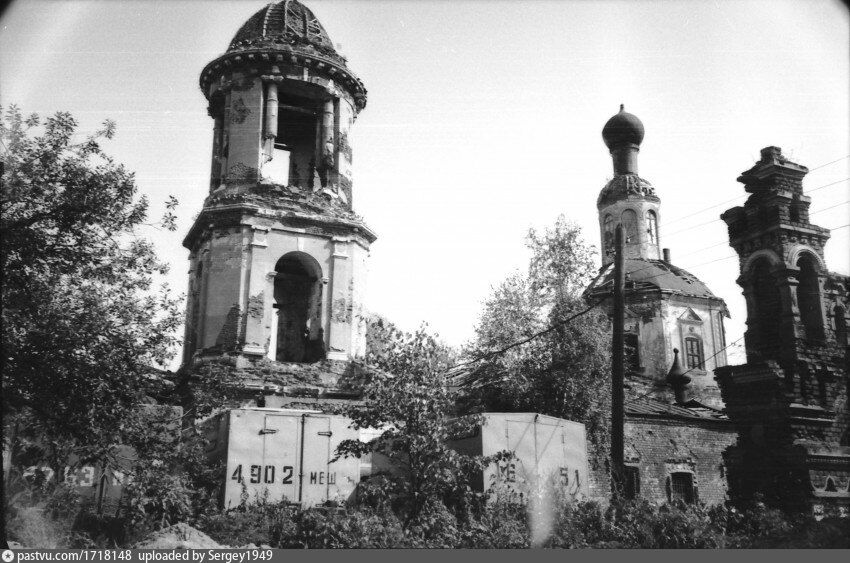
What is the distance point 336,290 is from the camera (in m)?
19.7

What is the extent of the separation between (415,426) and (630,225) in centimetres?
2991

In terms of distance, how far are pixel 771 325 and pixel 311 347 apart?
38.6 feet

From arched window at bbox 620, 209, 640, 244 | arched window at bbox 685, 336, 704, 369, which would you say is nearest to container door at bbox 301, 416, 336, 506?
arched window at bbox 685, 336, 704, 369

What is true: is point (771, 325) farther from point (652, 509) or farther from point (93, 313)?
point (93, 313)

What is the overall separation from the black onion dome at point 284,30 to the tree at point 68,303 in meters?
10.8

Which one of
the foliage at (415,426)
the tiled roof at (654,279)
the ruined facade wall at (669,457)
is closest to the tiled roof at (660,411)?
the ruined facade wall at (669,457)

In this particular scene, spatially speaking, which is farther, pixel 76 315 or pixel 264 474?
pixel 264 474

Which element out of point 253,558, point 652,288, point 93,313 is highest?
point 652,288

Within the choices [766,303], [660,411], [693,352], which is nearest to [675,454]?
[660,411]

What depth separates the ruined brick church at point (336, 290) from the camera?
1834 centimetres

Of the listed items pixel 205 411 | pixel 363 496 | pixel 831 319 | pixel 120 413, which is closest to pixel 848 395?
pixel 831 319

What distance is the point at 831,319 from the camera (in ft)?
64.5

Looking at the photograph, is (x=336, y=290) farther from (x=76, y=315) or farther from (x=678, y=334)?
(x=678, y=334)

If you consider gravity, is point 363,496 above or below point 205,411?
below
